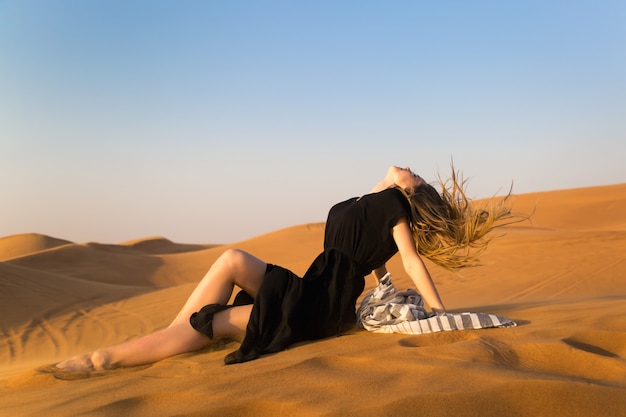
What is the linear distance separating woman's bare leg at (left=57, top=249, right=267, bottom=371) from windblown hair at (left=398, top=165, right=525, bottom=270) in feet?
3.97

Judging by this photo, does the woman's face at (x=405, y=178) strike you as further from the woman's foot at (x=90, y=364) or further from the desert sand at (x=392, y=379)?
the woman's foot at (x=90, y=364)

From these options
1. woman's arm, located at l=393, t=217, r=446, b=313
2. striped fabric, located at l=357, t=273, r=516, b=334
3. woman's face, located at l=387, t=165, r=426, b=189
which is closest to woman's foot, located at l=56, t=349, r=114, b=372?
striped fabric, located at l=357, t=273, r=516, b=334

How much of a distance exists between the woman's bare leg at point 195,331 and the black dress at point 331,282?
12 centimetres

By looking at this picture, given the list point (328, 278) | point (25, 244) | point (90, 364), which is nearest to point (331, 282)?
point (328, 278)

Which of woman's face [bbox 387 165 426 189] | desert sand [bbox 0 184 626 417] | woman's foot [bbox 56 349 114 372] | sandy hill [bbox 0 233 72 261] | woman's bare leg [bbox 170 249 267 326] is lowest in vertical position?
desert sand [bbox 0 184 626 417]

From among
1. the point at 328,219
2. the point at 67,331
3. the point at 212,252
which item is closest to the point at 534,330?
the point at 328,219

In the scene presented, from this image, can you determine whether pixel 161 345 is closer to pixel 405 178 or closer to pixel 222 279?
pixel 222 279

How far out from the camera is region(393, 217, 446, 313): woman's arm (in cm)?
407

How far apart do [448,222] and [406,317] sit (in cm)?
87

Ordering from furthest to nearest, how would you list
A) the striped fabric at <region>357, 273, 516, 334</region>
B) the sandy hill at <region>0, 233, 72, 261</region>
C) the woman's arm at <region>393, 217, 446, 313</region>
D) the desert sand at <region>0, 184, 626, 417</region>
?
1. the sandy hill at <region>0, 233, 72, 261</region>
2. the woman's arm at <region>393, 217, 446, 313</region>
3. the striped fabric at <region>357, 273, 516, 334</region>
4. the desert sand at <region>0, 184, 626, 417</region>

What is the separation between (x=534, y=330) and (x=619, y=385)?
1.12 metres

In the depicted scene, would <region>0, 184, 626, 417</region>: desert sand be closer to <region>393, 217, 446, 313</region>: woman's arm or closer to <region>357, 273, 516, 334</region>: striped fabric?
<region>357, 273, 516, 334</region>: striped fabric

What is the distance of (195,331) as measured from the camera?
13.3 ft

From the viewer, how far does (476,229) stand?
4480 millimetres
